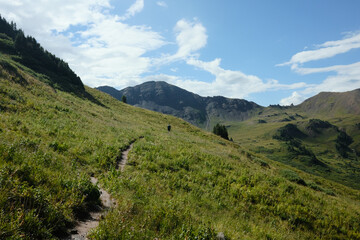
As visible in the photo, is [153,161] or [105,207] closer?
[105,207]

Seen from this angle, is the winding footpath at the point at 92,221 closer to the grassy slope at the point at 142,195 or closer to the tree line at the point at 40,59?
the grassy slope at the point at 142,195

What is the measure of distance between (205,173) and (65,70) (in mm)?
70889

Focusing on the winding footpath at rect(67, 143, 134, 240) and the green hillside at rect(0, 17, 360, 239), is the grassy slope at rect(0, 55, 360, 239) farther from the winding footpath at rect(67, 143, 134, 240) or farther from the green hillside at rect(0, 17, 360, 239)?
the winding footpath at rect(67, 143, 134, 240)

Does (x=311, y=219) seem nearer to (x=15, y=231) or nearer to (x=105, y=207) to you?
(x=105, y=207)

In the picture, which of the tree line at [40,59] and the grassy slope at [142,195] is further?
the tree line at [40,59]

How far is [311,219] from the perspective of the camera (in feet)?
40.6

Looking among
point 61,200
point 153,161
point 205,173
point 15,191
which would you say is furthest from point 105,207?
point 205,173

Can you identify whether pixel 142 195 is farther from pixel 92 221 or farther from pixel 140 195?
pixel 92 221

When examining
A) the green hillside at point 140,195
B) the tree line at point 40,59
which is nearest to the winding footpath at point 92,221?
the green hillside at point 140,195

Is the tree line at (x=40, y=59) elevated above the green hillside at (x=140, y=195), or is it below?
above

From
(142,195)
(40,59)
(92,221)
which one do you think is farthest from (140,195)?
(40,59)

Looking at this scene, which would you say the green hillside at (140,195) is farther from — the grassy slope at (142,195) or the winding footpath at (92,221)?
the winding footpath at (92,221)

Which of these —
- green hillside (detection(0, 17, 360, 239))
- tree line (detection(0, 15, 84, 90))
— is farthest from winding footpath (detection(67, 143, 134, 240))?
tree line (detection(0, 15, 84, 90))

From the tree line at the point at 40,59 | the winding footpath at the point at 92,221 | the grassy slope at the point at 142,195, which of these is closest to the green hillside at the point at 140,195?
the grassy slope at the point at 142,195
